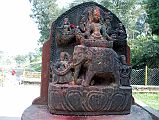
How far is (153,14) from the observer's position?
1075cm

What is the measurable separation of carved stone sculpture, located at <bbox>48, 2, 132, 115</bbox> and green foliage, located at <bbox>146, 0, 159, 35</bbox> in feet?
Answer: 21.9

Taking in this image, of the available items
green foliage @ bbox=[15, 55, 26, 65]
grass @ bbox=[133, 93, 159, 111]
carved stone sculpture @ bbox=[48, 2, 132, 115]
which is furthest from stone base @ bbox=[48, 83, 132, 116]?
green foliage @ bbox=[15, 55, 26, 65]

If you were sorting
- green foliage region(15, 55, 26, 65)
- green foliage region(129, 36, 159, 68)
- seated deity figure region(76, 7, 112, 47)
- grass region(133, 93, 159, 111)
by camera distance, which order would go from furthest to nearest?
green foliage region(15, 55, 26, 65) < green foliage region(129, 36, 159, 68) < grass region(133, 93, 159, 111) < seated deity figure region(76, 7, 112, 47)

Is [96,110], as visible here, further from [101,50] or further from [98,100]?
[101,50]

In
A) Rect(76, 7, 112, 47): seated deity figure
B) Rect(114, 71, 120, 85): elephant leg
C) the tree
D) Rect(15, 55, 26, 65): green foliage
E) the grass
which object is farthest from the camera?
Rect(15, 55, 26, 65): green foliage

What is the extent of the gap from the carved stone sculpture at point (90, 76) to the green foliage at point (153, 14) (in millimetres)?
6674

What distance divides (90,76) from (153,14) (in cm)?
807

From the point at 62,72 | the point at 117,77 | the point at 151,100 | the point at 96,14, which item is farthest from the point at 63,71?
the point at 151,100

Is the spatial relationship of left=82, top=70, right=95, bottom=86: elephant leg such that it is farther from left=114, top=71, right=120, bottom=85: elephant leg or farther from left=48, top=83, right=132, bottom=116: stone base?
left=114, top=71, right=120, bottom=85: elephant leg

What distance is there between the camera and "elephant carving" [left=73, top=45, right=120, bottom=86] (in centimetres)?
316

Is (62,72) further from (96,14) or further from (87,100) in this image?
(96,14)

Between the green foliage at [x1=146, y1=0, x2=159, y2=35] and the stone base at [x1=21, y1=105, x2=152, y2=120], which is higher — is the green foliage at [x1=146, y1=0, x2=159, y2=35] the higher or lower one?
the higher one

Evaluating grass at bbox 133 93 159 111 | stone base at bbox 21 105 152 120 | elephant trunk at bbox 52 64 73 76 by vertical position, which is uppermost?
elephant trunk at bbox 52 64 73 76

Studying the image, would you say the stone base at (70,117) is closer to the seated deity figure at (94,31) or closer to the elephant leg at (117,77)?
the elephant leg at (117,77)
